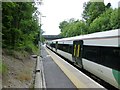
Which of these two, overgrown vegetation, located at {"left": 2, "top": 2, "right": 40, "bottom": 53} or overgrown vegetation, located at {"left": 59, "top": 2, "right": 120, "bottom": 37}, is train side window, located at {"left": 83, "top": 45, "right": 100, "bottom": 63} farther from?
overgrown vegetation, located at {"left": 59, "top": 2, "right": 120, "bottom": 37}

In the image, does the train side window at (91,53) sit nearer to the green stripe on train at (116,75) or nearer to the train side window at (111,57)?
the train side window at (111,57)

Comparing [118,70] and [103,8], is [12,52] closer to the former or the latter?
[118,70]

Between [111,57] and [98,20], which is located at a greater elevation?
[98,20]

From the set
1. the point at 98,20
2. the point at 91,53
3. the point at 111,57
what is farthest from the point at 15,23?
the point at 98,20

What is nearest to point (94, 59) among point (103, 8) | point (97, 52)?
point (97, 52)

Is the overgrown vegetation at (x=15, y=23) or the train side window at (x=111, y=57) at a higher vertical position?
the overgrown vegetation at (x=15, y=23)

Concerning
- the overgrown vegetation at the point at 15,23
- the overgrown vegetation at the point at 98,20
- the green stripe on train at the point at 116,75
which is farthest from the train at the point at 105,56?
the overgrown vegetation at the point at 98,20

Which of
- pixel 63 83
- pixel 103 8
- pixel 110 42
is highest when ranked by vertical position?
pixel 103 8

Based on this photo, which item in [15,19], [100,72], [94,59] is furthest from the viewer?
Answer: [15,19]

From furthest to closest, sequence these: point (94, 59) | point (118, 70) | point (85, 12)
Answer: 1. point (85, 12)
2. point (94, 59)
3. point (118, 70)

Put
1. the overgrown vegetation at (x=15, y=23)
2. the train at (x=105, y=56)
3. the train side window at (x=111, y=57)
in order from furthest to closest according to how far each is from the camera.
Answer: the overgrown vegetation at (x=15, y=23) < the train at (x=105, y=56) < the train side window at (x=111, y=57)

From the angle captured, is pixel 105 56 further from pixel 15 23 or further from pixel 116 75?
pixel 15 23

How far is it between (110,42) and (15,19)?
13.0 m

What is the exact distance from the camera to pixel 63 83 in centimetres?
1381
